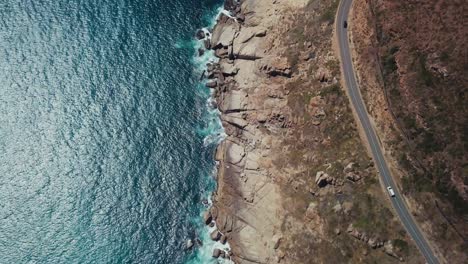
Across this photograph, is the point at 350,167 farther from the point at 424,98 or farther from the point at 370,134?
the point at 424,98

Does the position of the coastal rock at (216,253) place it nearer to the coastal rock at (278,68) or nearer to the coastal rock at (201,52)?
the coastal rock at (278,68)

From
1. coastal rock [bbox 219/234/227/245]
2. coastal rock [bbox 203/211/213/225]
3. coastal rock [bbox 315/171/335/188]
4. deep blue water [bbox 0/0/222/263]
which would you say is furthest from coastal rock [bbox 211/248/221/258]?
coastal rock [bbox 315/171/335/188]

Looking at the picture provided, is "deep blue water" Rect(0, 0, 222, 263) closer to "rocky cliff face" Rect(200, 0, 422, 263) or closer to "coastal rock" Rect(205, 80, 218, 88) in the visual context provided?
"coastal rock" Rect(205, 80, 218, 88)

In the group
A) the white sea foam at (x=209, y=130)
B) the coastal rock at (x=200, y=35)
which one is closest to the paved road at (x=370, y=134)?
the white sea foam at (x=209, y=130)

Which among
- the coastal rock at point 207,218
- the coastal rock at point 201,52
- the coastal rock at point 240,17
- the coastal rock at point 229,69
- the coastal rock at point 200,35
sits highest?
the coastal rock at point 240,17

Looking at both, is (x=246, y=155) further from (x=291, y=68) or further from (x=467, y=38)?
(x=467, y=38)

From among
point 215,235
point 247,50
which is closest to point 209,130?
point 247,50
